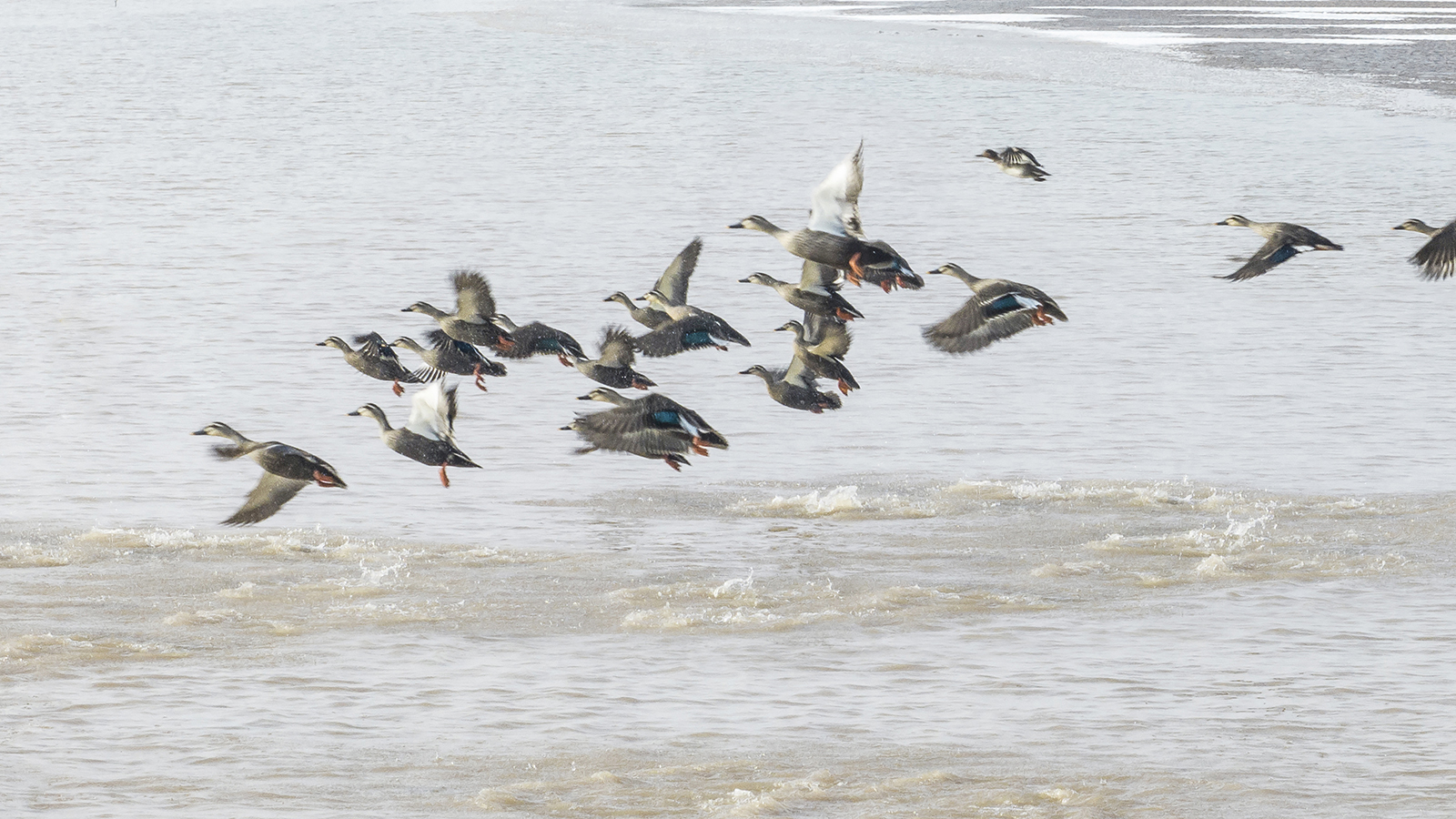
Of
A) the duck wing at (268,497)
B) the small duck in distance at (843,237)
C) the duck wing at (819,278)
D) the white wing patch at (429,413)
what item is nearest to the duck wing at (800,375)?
the duck wing at (819,278)

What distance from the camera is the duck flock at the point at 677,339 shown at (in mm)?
12359

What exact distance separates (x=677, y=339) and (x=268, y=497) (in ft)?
10.5

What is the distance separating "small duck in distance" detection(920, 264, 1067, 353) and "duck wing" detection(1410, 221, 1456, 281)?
85.4 inches

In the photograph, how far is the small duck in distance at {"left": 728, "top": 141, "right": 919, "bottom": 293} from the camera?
12.6 meters

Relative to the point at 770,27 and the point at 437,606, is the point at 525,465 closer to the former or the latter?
the point at 437,606

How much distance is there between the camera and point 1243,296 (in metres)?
25.6

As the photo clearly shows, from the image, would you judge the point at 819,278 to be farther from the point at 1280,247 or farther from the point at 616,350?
the point at 1280,247

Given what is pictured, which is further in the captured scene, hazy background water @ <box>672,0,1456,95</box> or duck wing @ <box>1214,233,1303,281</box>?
hazy background water @ <box>672,0,1456,95</box>

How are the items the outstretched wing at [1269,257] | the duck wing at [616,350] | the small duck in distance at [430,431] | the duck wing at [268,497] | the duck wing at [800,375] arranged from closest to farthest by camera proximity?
the duck wing at [268,497], the small duck in distance at [430,431], the outstretched wing at [1269,257], the duck wing at [616,350], the duck wing at [800,375]

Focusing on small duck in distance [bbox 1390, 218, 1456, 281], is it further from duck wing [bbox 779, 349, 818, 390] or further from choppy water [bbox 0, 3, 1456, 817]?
duck wing [bbox 779, 349, 818, 390]

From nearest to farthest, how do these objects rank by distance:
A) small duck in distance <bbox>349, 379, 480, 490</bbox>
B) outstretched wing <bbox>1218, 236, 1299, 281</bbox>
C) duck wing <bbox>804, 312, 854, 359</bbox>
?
small duck in distance <bbox>349, 379, 480, 490</bbox>
outstretched wing <bbox>1218, 236, 1299, 281</bbox>
duck wing <bbox>804, 312, 854, 359</bbox>

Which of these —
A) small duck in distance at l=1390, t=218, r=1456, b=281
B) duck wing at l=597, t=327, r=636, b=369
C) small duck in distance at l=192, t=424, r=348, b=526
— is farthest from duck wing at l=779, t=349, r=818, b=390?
small duck in distance at l=1390, t=218, r=1456, b=281

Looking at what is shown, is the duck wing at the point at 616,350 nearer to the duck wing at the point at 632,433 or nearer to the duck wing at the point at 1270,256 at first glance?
the duck wing at the point at 632,433

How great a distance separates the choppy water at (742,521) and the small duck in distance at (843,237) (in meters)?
2.32
